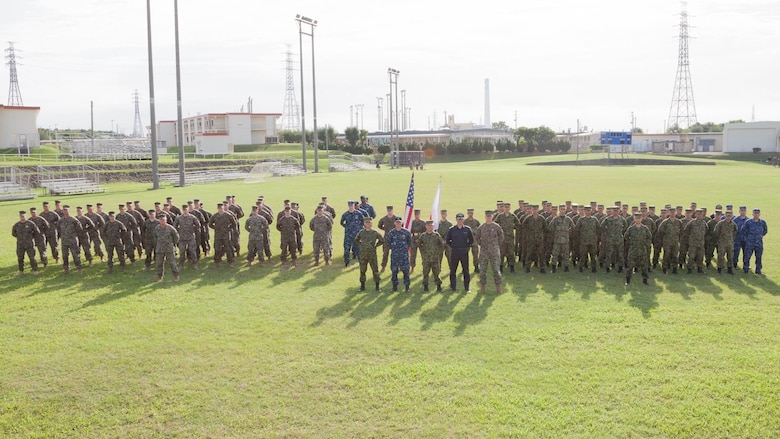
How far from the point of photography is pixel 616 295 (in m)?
13.1

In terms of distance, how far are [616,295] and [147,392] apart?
30.7 feet

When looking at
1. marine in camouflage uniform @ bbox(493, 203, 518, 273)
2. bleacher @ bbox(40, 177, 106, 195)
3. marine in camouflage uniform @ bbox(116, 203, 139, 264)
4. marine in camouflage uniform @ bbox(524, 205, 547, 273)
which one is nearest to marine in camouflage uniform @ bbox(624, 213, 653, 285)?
marine in camouflage uniform @ bbox(524, 205, 547, 273)

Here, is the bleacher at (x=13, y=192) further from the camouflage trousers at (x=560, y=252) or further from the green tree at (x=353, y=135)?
the green tree at (x=353, y=135)

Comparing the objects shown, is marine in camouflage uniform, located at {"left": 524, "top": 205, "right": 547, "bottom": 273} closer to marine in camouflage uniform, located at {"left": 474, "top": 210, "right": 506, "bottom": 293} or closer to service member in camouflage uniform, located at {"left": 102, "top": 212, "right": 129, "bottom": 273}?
marine in camouflage uniform, located at {"left": 474, "top": 210, "right": 506, "bottom": 293}

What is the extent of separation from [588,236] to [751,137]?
294ft

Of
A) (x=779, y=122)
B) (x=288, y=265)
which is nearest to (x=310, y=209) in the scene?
(x=288, y=265)

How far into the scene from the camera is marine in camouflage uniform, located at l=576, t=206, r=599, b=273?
593 inches

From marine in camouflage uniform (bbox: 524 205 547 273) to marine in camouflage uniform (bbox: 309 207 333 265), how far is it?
16.7 feet

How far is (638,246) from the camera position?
46.1ft

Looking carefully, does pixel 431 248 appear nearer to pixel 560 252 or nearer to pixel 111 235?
pixel 560 252

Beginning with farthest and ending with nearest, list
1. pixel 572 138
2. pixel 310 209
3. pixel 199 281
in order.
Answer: pixel 572 138 → pixel 310 209 → pixel 199 281

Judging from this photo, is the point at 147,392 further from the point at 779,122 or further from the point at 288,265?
the point at 779,122

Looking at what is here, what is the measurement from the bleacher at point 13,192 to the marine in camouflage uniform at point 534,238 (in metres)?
31.1

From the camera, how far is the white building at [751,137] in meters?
88.4
